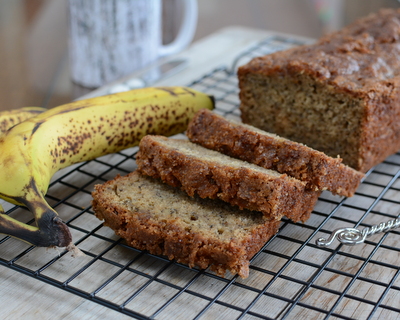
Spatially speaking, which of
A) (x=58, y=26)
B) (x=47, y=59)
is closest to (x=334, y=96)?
(x=47, y=59)

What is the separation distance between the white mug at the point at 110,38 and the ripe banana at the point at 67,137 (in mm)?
1185

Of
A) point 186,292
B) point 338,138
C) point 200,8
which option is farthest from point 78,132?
point 200,8

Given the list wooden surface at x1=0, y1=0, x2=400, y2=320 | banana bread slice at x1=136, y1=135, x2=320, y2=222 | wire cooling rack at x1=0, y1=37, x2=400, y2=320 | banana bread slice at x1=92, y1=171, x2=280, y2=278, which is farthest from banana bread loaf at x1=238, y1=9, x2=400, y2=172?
banana bread slice at x1=92, y1=171, x2=280, y2=278

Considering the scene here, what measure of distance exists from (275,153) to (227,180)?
12.2 inches

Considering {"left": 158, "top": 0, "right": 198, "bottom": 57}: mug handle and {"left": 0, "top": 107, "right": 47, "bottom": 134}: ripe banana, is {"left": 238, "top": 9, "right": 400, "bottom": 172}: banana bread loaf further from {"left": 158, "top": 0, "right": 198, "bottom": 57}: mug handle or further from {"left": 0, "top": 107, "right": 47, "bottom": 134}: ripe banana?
{"left": 158, "top": 0, "right": 198, "bottom": 57}: mug handle

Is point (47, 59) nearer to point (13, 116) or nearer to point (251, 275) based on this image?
point (13, 116)

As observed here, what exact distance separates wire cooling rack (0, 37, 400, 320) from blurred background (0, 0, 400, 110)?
1.71 meters

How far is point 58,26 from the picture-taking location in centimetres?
485

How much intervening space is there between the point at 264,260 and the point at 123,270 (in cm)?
59

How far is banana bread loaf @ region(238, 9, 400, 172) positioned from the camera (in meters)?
2.62

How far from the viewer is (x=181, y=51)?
432 centimetres

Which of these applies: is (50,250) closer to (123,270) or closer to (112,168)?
(123,270)

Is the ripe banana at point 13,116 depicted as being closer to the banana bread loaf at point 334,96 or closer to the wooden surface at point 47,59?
the wooden surface at point 47,59

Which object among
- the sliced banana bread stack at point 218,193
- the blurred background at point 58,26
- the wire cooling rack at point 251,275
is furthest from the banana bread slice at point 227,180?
the blurred background at point 58,26
